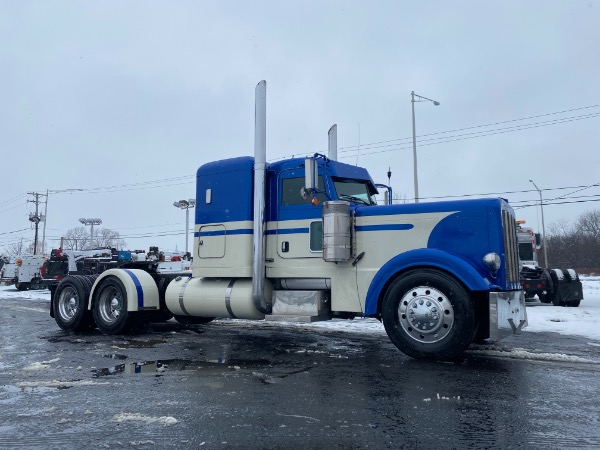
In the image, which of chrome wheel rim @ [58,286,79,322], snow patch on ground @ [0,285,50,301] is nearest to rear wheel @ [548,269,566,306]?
chrome wheel rim @ [58,286,79,322]

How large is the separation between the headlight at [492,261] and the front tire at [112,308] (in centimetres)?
637

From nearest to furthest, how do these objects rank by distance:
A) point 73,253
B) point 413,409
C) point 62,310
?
point 413,409
point 62,310
point 73,253

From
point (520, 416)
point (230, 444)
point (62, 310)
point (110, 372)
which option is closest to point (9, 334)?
point (62, 310)

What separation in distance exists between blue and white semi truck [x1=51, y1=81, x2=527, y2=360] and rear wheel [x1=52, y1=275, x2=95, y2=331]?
1.93 feet

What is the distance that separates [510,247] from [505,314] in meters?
1.07

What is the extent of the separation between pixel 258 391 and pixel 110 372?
2.08 metres

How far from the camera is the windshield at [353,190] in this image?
24.4 feet

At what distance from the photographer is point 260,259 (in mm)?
7539

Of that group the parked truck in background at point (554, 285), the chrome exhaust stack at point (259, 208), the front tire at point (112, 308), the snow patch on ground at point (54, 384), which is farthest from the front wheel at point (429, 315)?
the parked truck in background at point (554, 285)

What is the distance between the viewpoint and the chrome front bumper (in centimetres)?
582

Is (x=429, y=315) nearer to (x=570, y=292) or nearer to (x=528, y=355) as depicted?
(x=528, y=355)

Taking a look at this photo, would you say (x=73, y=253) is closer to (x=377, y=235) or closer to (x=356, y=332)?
(x=356, y=332)

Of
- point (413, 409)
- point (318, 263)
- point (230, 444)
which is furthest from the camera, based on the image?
point (318, 263)

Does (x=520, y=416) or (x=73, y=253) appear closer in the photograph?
(x=520, y=416)
